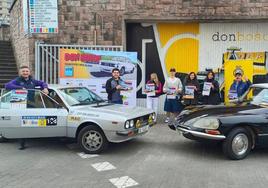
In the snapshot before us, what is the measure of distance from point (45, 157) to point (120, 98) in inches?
135

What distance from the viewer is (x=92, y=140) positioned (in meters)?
7.47

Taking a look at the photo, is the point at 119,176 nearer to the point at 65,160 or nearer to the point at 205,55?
the point at 65,160

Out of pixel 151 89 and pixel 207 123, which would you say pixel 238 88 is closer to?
pixel 151 89

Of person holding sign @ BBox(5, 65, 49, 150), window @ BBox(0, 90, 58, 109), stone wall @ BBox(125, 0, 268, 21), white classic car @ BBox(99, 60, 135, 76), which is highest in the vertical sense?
stone wall @ BBox(125, 0, 268, 21)

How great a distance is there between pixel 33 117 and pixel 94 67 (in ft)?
14.2

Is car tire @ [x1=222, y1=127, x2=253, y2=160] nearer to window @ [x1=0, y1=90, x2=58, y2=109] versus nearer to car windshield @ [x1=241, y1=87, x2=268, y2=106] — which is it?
car windshield @ [x1=241, y1=87, x2=268, y2=106]

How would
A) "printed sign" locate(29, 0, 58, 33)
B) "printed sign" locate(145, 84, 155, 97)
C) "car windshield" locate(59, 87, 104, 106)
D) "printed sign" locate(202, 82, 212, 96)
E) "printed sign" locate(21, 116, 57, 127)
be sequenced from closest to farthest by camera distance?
"printed sign" locate(21, 116, 57, 127)
"car windshield" locate(59, 87, 104, 106)
"printed sign" locate(202, 82, 212, 96)
"printed sign" locate(145, 84, 155, 97)
"printed sign" locate(29, 0, 58, 33)

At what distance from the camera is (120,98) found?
1024 cm

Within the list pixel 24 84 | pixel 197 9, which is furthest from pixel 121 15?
pixel 24 84

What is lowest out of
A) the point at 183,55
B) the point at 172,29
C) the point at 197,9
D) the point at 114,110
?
the point at 114,110

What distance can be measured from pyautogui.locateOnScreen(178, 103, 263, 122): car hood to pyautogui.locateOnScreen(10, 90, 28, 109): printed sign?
3.35m

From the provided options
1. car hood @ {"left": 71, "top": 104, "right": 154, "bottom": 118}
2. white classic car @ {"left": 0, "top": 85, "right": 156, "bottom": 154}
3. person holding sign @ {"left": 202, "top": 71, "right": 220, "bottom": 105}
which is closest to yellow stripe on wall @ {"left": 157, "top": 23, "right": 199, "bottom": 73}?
person holding sign @ {"left": 202, "top": 71, "right": 220, "bottom": 105}

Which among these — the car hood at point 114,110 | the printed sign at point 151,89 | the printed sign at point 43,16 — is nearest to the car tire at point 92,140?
the car hood at point 114,110

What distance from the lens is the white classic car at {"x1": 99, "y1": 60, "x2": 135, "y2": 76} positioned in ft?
38.3
